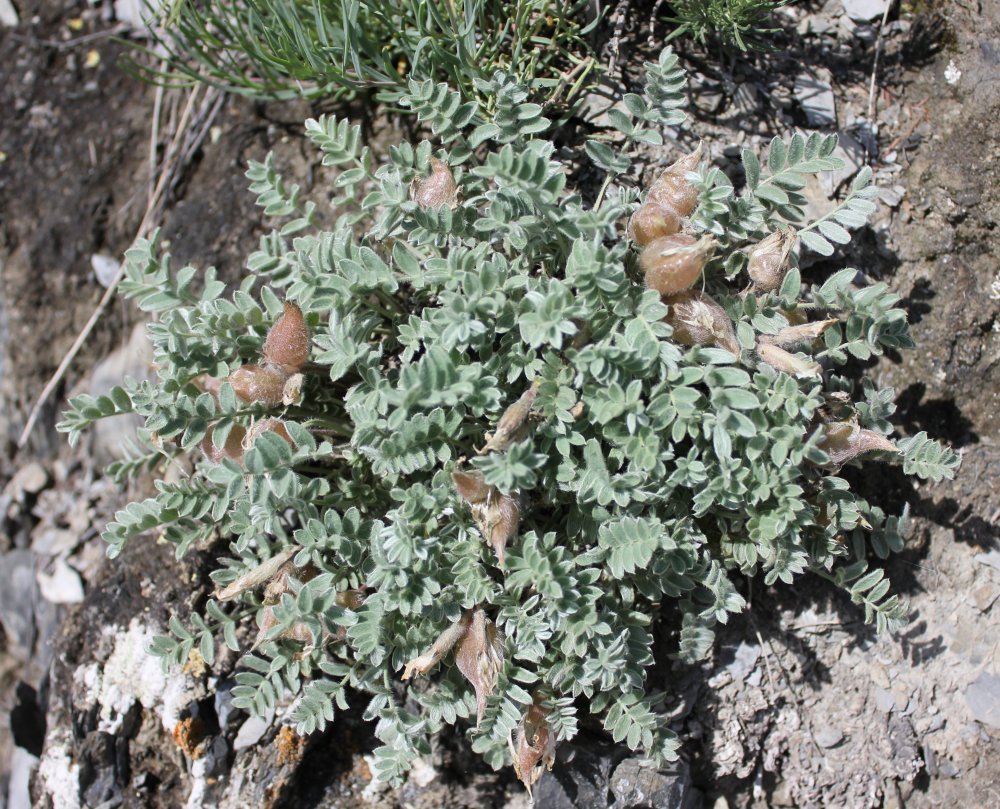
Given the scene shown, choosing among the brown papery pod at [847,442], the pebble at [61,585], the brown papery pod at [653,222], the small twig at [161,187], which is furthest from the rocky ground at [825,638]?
the small twig at [161,187]

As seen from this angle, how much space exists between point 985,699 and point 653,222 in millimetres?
1978

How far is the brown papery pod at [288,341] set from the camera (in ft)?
8.89

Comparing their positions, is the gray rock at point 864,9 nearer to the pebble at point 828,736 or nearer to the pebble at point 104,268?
the pebble at point 828,736

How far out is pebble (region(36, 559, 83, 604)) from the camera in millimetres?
4048

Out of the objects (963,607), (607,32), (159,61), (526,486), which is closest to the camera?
(526,486)

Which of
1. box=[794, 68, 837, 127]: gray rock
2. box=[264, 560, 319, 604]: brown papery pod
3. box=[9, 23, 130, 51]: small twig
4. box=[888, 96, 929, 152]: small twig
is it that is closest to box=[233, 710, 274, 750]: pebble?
box=[264, 560, 319, 604]: brown papery pod

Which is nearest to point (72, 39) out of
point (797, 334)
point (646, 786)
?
point (797, 334)

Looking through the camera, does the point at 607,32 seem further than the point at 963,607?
Yes

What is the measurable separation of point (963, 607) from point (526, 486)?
5.70 feet

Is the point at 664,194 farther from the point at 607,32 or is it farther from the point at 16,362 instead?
the point at 16,362

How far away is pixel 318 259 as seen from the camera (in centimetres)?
277

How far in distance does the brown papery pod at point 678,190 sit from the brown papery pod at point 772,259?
24 centimetres

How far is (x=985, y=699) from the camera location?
9.96 ft

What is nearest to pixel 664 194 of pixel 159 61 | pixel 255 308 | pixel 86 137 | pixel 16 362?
pixel 255 308
